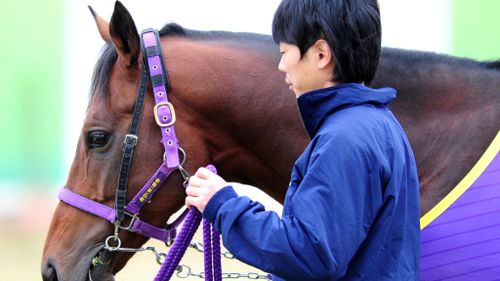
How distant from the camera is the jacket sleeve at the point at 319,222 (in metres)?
1.56

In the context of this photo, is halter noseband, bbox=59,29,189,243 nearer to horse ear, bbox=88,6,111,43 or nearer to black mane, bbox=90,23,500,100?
black mane, bbox=90,23,500,100

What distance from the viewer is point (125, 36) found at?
2.69 m

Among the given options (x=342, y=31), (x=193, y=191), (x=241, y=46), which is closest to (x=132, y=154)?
(x=241, y=46)

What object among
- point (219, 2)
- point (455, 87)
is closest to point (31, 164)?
point (219, 2)

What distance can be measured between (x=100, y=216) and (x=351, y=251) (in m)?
1.36

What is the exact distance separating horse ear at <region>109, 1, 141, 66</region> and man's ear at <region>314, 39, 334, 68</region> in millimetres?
1105

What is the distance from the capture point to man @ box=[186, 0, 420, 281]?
1.57m

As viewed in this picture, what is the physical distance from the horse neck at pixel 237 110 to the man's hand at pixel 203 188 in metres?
0.92

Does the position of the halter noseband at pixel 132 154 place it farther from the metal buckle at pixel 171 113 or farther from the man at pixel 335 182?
the man at pixel 335 182

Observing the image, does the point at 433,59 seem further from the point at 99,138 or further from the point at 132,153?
the point at 99,138

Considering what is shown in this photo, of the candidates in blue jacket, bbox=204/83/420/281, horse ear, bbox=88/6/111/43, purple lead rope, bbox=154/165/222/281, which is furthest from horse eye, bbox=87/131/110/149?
blue jacket, bbox=204/83/420/281

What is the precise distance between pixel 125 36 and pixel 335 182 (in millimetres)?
1383

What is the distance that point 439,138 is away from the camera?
2682mm

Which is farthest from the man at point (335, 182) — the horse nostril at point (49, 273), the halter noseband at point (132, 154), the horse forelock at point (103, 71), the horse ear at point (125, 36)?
the horse nostril at point (49, 273)
